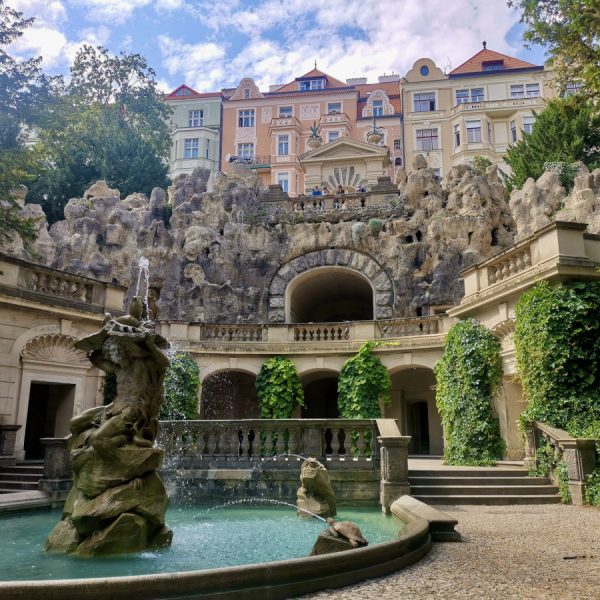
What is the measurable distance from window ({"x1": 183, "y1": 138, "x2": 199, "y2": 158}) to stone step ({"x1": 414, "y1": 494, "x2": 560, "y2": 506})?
161ft

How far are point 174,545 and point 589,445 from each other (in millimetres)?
7756

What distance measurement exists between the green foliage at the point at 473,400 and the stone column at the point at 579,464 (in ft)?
11.3

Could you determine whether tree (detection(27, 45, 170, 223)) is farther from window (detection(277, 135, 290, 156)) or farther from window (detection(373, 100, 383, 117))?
window (detection(373, 100, 383, 117))

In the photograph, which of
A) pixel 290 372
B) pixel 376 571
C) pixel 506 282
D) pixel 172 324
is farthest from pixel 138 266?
pixel 376 571

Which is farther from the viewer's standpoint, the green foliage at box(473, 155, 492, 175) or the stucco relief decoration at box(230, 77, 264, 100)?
the stucco relief decoration at box(230, 77, 264, 100)

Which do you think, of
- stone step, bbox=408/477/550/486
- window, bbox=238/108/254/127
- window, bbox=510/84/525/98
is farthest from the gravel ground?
window, bbox=238/108/254/127

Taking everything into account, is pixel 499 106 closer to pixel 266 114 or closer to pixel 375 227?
pixel 266 114

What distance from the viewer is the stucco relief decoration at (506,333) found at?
548 inches

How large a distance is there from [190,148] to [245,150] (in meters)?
5.55

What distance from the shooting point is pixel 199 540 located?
7262 millimetres

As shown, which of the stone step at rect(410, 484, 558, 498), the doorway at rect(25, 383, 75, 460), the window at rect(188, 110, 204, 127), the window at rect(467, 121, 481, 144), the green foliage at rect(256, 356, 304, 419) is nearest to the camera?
the stone step at rect(410, 484, 558, 498)

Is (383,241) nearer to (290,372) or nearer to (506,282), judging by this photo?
(290,372)

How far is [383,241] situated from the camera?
26.2 meters

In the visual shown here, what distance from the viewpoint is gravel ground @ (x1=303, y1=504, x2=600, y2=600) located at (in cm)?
473
